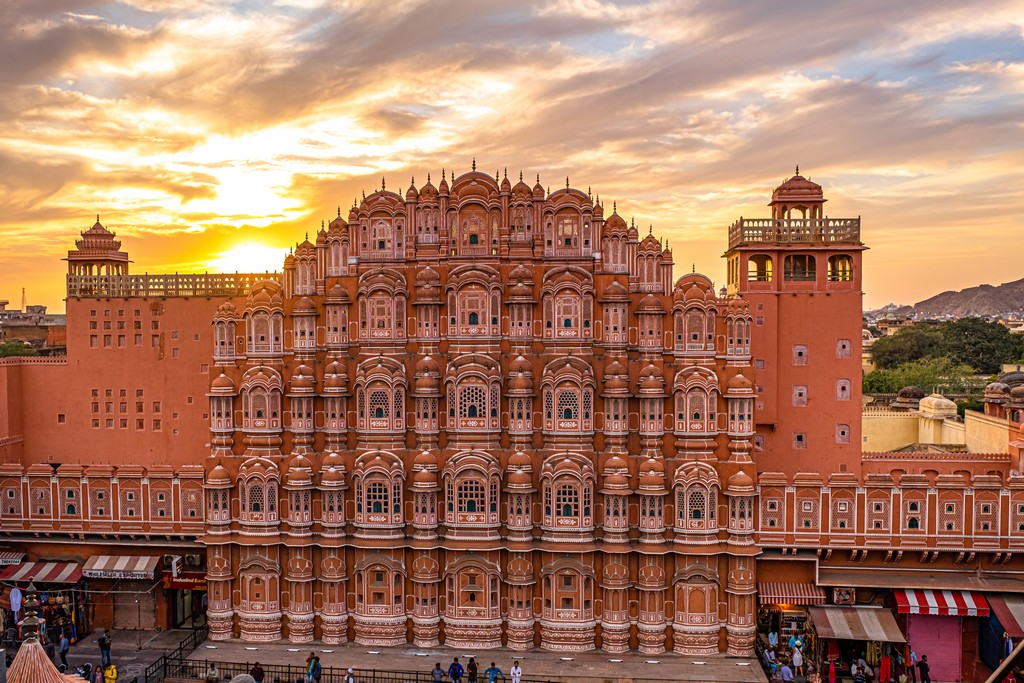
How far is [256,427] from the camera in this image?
3466cm

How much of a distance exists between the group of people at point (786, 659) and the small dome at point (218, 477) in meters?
21.1

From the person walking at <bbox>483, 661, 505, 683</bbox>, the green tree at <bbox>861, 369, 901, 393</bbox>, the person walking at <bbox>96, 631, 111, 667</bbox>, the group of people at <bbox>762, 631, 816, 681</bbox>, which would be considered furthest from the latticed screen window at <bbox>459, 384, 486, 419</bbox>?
the green tree at <bbox>861, 369, 901, 393</bbox>

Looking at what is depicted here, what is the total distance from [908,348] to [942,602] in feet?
234

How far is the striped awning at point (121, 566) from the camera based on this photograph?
34.8 m

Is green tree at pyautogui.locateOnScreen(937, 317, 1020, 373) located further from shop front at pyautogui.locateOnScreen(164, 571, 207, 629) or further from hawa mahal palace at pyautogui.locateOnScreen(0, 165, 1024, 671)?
shop front at pyautogui.locateOnScreen(164, 571, 207, 629)

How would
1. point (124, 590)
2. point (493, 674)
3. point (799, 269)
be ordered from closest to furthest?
1. point (493, 674)
2. point (124, 590)
3. point (799, 269)

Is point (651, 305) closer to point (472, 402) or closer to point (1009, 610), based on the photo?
point (472, 402)

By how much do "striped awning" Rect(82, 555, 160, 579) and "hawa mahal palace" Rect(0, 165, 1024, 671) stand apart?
103mm

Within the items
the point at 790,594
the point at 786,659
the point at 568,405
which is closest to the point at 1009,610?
the point at 790,594

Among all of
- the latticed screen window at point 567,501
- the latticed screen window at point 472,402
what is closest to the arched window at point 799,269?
the latticed screen window at point 567,501

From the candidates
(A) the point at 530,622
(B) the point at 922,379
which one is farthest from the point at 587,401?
(B) the point at 922,379

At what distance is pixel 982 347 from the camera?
9175 centimetres

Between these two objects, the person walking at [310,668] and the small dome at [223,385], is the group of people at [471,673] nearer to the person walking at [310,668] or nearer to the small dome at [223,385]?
the person walking at [310,668]

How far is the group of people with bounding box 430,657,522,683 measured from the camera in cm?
2978
